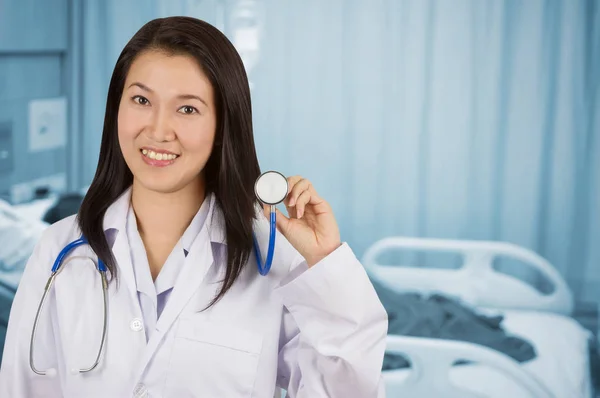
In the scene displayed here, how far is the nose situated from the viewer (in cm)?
108

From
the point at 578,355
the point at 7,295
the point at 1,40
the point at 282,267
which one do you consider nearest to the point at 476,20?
the point at 578,355

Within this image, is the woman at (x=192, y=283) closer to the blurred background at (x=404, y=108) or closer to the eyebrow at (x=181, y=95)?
the eyebrow at (x=181, y=95)

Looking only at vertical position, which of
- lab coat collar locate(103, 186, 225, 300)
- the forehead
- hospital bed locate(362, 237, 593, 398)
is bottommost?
hospital bed locate(362, 237, 593, 398)

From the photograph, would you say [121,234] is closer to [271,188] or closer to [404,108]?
[271,188]

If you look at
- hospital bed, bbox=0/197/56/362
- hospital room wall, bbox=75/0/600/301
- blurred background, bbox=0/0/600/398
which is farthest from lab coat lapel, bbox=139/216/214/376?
hospital room wall, bbox=75/0/600/301

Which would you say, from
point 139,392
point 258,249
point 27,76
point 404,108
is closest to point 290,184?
point 258,249

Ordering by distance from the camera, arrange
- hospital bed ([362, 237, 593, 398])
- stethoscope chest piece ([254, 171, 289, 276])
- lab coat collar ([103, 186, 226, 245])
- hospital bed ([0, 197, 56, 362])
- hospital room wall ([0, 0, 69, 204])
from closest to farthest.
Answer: stethoscope chest piece ([254, 171, 289, 276]) < lab coat collar ([103, 186, 226, 245]) < hospital bed ([362, 237, 593, 398]) < hospital bed ([0, 197, 56, 362]) < hospital room wall ([0, 0, 69, 204])

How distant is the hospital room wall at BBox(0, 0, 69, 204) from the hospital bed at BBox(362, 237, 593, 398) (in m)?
1.62

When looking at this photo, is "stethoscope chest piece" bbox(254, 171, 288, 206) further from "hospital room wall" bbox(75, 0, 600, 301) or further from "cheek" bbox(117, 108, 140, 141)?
"hospital room wall" bbox(75, 0, 600, 301)

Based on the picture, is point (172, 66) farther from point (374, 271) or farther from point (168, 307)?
point (374, 271)

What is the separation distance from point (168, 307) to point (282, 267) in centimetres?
19

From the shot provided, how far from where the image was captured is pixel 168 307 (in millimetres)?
1104

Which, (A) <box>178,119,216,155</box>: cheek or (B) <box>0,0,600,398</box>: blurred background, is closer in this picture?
(A) <box>178,119,216,155</box>: cheek

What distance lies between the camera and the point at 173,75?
1.09m
